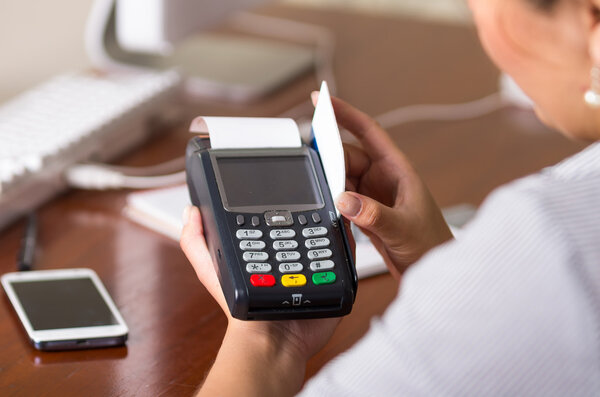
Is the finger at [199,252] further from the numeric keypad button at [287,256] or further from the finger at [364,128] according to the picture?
the finger at [364,128]

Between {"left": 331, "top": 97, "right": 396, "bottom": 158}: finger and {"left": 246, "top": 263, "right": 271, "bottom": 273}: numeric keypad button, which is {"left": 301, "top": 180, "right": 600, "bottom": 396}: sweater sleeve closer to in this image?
{"left": 246, "top": 263, "right": 271, "bottom": 273}: numeric keypad button

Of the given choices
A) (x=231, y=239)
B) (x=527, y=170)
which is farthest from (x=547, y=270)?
(x=527, y=170)

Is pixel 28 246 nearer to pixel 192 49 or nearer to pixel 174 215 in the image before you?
pixel 174 215

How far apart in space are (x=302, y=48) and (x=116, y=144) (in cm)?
47

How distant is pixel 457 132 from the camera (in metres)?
1.15

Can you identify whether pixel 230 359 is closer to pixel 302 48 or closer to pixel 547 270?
pixel 547 270

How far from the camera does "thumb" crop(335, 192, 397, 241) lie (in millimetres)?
661

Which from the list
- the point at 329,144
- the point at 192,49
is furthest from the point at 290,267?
the point at 192,49

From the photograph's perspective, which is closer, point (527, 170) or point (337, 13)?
point (527, 170)

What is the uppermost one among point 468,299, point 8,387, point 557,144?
point 468,299

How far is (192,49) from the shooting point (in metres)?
1.35

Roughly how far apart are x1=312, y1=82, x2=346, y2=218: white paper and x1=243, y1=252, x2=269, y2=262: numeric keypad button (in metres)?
0.08

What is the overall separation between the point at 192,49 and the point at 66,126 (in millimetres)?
415

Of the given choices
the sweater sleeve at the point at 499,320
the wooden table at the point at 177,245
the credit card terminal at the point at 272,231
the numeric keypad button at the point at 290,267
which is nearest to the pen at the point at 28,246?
the wooden table at the point at 177,245
